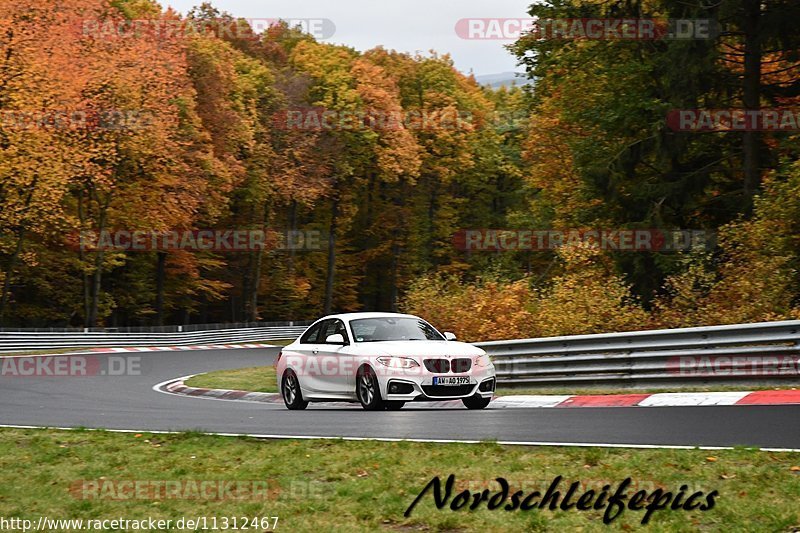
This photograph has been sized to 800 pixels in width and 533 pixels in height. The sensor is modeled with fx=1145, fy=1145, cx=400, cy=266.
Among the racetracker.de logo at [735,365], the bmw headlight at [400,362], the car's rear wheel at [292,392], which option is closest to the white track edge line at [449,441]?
the bmw headlight at [400,362]

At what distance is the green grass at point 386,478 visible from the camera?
26.1 ft

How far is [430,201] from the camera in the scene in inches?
3095

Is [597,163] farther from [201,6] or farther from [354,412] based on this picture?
[201,6]

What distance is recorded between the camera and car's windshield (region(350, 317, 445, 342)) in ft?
58.1

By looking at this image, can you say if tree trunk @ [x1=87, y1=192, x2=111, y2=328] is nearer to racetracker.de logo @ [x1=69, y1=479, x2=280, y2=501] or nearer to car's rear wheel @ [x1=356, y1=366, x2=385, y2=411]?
car's rear wheel @ [x1=356, y1=366, x2=385, y2=411]

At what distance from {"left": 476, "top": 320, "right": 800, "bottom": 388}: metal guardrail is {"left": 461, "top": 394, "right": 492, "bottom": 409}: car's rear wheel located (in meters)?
2.72

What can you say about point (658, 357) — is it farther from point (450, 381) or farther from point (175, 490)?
point (175, 490)

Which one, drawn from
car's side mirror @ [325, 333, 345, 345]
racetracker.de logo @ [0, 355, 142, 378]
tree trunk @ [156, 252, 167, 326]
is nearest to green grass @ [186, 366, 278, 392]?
racetracker.de logo @ [0, 355, 142, 378]

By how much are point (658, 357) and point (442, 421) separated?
523 centimetres

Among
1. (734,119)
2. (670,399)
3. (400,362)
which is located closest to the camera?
(670,399)

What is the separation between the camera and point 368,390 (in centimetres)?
1700

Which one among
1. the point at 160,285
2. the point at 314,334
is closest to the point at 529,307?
the point at 314,334

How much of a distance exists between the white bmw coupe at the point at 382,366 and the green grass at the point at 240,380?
633 centimetres

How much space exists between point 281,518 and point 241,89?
5455cm
